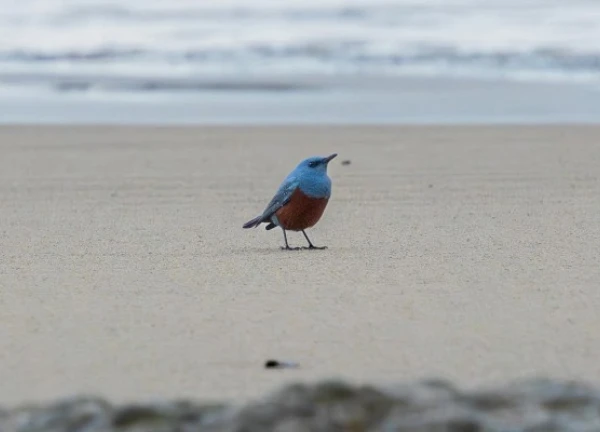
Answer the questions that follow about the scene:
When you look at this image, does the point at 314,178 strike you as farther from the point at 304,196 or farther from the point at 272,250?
the point at 272,250

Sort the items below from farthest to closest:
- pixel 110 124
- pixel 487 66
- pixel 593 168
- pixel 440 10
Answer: pixel 440 10
pixel 487 66
pixel 110 124
pixel 593 168

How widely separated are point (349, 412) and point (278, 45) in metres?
22.7

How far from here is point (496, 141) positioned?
12.7 meters

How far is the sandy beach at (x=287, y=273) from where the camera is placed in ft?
15.4

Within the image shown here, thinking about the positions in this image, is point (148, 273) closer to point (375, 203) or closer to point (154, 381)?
point (154, 381)

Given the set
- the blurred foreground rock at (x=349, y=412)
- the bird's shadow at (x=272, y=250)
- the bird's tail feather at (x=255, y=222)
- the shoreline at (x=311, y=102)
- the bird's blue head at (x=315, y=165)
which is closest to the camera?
the blurred foreground rock at (x=349, y=412)

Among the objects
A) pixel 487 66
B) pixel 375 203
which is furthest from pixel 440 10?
pixel 375 203

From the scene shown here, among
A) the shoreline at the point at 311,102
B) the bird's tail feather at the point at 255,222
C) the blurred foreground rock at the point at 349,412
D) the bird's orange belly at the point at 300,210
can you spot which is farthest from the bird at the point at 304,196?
the shoreline at the point at 311,102

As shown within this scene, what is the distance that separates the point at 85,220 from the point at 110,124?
6.86 m

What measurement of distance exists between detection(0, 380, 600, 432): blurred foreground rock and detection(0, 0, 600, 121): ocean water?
12.6m

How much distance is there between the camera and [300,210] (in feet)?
24.1

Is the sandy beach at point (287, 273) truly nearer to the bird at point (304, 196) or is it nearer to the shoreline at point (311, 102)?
the bird at point (304, 196)

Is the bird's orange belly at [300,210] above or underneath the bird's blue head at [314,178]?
underneath

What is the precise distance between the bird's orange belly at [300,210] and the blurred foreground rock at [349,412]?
322 centimetres
